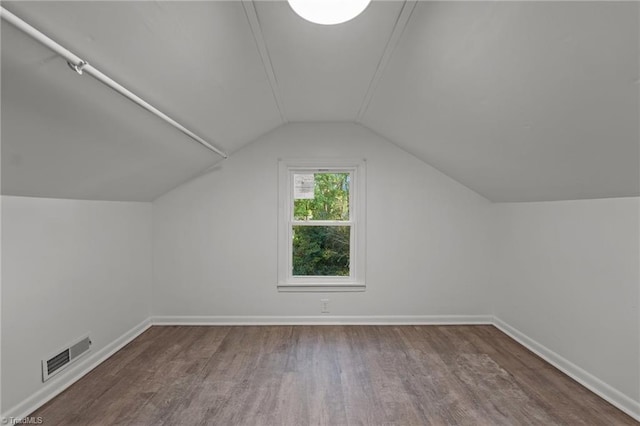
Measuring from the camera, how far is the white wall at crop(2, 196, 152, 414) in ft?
6.31

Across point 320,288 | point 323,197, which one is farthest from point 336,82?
point 320,288

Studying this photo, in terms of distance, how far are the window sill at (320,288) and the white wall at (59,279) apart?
5.17 ft

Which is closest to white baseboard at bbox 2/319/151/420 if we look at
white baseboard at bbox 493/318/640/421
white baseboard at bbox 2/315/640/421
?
white baseboard at bbox 2/315/640/421

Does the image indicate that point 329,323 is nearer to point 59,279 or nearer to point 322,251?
point 322,251

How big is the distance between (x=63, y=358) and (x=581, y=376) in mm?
3845

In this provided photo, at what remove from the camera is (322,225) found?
12.6 ft

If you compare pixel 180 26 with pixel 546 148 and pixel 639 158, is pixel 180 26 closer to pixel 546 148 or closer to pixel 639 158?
pixel 546 148

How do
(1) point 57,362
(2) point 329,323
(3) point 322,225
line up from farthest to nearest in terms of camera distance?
1. (3) point 322,225
2. (2) point 329,323
3. (1) point 57,362

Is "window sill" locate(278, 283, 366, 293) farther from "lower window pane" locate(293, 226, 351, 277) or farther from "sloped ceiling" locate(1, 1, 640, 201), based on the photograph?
"sloped ceiling" locate(1, 1, 640, 201)

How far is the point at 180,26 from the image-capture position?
143cm

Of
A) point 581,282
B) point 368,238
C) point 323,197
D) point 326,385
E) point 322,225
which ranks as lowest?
point 326,385

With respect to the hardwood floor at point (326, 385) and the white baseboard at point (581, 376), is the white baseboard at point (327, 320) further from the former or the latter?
the white baseboard at point (581, 376)

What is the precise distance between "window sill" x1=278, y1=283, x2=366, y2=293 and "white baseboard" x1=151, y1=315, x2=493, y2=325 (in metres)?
0.30

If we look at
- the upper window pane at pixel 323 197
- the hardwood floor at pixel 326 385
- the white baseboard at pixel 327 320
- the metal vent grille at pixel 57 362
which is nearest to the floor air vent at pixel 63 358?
the metal vent grille at pixel 57 362
